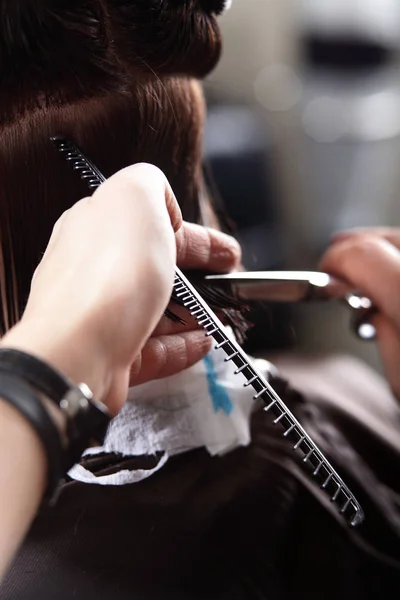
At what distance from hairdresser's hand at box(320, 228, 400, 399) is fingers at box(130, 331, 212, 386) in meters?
0.25

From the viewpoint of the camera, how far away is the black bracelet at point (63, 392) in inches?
9.6

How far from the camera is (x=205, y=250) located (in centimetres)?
38

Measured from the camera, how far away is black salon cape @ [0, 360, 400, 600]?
1.18 ft

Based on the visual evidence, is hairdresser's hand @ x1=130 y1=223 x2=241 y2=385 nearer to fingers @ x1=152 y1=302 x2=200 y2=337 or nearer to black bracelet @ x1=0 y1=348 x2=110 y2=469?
fingers @ x1=152 y1=302 x2=200 y2=337

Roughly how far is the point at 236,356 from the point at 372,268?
11.8 inches

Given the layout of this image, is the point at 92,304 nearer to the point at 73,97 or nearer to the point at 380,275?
the point at 73,97

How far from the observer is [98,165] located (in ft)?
1.16

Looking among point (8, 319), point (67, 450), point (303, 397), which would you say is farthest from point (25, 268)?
point (303, 397)

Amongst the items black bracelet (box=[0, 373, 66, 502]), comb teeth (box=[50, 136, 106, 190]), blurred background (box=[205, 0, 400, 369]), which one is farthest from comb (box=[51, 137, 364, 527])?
Result: blurred background (box=[205, 0, 400, 369])

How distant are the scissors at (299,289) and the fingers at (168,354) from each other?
36 mm

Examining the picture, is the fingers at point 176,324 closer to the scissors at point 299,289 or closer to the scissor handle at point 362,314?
Result: the scissors at point 299,289

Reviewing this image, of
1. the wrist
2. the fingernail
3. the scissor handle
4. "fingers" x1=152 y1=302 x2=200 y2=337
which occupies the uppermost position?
the wrist

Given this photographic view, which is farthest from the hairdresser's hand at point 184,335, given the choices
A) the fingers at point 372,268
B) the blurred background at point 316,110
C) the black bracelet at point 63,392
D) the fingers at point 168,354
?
the blurred background at point 316,110

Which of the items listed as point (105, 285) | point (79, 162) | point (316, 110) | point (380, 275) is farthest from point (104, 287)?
point (316, 110)
